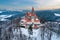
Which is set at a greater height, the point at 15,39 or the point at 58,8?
the point at 58,8

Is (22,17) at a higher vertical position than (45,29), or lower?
higher

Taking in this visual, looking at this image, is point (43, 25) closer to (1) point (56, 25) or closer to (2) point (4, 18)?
(1) point (56, 25)

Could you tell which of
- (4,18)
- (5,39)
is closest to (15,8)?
(4,18)

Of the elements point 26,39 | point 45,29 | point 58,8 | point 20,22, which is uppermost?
point 58,8

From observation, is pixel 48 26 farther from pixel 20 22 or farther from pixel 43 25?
pixel 20 22

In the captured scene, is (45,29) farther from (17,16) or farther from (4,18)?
(4,18)

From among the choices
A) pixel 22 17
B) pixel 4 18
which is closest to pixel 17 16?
pixel 22 17

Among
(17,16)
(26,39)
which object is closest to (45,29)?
(26,39)
